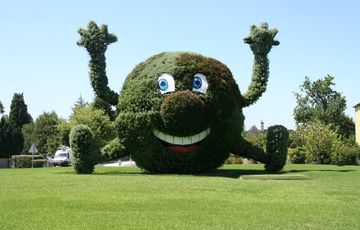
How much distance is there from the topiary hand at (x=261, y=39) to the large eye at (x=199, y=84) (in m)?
3.37

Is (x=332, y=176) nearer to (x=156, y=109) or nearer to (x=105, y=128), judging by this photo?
(x=156, y=109)

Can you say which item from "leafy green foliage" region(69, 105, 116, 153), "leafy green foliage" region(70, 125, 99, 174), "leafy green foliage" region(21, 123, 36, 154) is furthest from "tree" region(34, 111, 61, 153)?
"leafy green foliage" region(70, 125, 99, 174)

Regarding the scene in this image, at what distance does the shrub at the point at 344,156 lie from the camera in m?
35.3

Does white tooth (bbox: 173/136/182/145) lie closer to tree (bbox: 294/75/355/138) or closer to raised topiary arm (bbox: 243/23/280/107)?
raised topiary arm (bbox: 243/23/280/107)

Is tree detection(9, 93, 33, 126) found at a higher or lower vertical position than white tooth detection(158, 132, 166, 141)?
higher

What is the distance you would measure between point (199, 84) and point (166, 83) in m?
1.27

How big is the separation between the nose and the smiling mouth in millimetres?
636

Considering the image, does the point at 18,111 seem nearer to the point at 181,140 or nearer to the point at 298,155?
the point at 298,155

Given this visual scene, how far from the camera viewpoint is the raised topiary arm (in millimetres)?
22578

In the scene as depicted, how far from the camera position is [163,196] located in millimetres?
12320

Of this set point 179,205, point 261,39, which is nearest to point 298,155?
point 261,39

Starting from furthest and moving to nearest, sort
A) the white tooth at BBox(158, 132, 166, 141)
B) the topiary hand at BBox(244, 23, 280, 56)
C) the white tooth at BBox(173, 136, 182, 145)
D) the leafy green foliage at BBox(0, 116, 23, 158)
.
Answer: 1. the leafy green foliage at BBox(0, 116, 23, 158)
2. the topiary hand at BBox(244, 23, 280, 56)
3. the white tooth at BBox(158, 132, 166, 141)
4. the white tooth at BBox(173, 136, 182, 145)

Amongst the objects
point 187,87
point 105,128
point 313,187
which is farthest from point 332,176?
point 105,128

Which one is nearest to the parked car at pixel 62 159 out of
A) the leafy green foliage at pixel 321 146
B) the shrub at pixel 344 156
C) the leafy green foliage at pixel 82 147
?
the leafy green foliage at pixel 321 146
